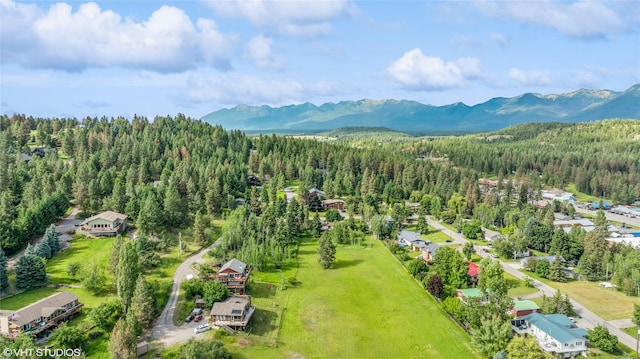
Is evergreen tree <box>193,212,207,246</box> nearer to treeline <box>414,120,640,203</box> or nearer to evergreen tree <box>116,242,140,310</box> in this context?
evergreen tree <box>116,242,140,310</box>

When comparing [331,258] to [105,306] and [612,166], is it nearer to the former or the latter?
[105,306]

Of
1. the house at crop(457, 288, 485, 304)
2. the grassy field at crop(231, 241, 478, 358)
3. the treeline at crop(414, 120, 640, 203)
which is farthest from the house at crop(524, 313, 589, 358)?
the treeline at crop(414, 120, 640, 203)

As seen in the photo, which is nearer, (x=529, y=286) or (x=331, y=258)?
(x=529, y=286)

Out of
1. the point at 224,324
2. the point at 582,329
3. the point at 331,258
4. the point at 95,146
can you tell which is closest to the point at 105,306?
the point at 224,324

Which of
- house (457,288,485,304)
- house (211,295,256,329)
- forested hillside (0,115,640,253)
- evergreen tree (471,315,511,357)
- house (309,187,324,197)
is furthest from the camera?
house (309,187,324,197)

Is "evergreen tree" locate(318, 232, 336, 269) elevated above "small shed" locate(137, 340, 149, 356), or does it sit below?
above

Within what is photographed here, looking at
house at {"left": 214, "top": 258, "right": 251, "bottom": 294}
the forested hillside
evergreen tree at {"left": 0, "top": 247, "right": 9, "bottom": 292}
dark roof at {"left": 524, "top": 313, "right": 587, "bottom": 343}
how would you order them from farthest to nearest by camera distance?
the forested hillside
house at {"left": 214, "top": 258, "right": 251, "bottom": 294}
evergreen tree at {"left": 0, "top": 247, "right": 9, "bottom": 292}
dark roof at {"left": 524, "top": 313, "right": 587, "bottom": 343}

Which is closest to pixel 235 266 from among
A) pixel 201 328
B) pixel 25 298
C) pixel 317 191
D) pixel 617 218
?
pixel 201 328

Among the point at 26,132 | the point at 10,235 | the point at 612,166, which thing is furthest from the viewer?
the point at 612,166

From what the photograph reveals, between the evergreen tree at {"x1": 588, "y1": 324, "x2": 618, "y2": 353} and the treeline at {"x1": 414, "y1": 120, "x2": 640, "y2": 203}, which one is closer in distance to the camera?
the evergreen tree at {"x1": 588, "y1": 324, "x2": 618, "y2": 353}
